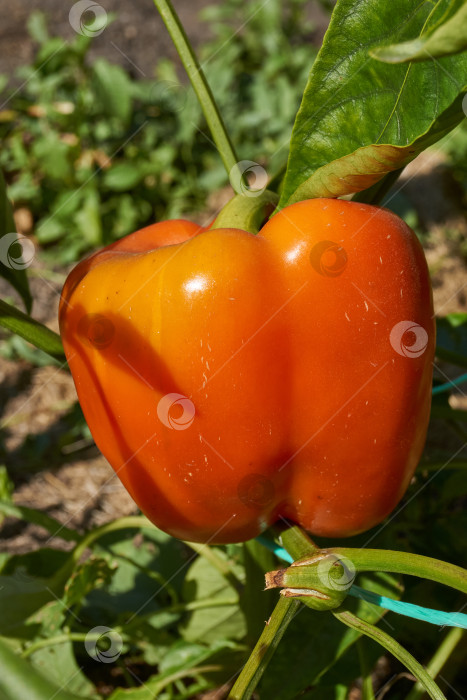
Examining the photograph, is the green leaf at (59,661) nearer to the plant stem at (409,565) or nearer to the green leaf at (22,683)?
the plant stem at (409,565)

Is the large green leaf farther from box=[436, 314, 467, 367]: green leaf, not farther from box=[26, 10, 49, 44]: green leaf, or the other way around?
box=[26, 10, 49, 44]: green leaf

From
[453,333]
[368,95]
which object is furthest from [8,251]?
[453,333]

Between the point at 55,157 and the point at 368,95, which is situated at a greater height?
the point at 368,95

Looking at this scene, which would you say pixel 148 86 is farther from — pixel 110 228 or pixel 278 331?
pixel 278 331

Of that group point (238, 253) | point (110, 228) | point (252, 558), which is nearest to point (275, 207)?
point (238, 253)

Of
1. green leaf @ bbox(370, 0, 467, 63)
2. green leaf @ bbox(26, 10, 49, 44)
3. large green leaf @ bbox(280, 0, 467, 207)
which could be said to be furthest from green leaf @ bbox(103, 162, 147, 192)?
green leaf @ bbox(370, 0, 467, 63)

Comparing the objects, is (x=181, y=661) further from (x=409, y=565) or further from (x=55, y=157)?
(x=55, y=157)

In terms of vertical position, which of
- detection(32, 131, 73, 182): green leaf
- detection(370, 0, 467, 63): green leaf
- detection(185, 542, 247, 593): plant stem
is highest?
detection(370, 0, 467, 63): green leaf
